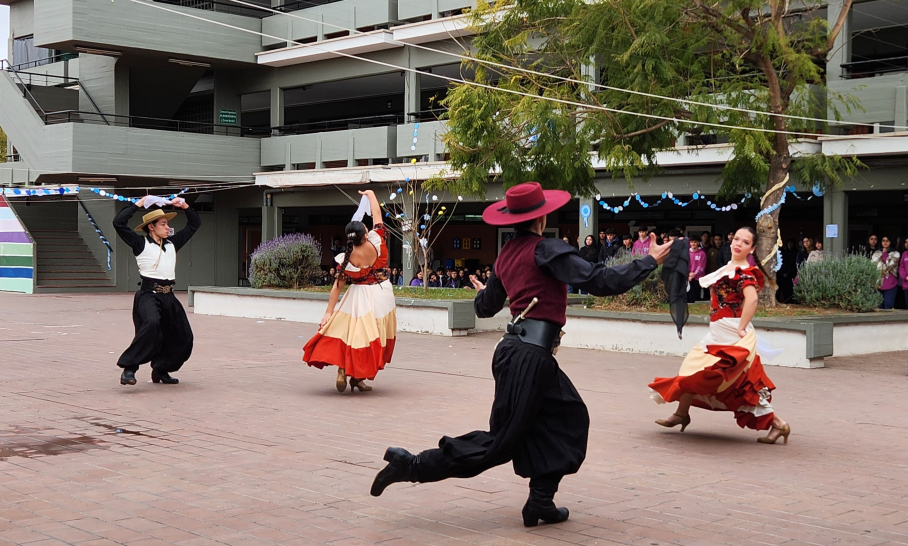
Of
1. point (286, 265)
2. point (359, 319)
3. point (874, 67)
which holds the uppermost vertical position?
point (874, 67)

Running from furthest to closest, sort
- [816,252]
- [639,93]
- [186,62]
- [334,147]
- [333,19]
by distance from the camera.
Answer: [186,62]
[334,147]
[333,19]
[816,252]
[639,93]

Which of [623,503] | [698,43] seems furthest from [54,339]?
[623,503]

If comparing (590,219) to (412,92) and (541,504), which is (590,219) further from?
(541,504)

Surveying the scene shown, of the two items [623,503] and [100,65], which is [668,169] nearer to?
[623,503]

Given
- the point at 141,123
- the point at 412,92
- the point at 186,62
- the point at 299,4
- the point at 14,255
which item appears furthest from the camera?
the point at 141,123

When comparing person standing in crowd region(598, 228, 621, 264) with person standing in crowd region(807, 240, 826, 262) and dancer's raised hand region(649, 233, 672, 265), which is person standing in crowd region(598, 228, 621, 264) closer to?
person standing in crowd region(807, 240, 826, 262)

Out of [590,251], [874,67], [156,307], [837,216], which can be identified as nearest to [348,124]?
[590,251]

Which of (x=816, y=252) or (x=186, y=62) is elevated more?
(x=186, y=62)

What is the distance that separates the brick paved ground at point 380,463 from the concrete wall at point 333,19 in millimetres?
18226

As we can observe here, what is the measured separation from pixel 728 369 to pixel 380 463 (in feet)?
9.46

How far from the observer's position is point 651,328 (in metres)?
15.4

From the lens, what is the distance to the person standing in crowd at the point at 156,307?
35.7ft

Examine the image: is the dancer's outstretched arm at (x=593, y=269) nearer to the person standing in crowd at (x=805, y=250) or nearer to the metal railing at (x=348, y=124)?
the person standing in crowd at (x=805, y=250)

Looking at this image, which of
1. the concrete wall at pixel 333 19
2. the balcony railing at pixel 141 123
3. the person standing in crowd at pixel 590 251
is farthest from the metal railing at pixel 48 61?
the person standing in crowd at pixel 590 251
